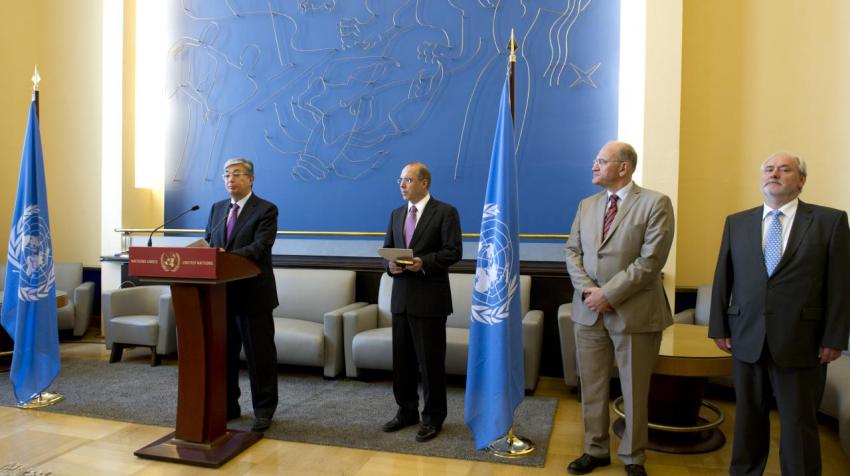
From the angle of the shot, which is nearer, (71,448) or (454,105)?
(71,448)

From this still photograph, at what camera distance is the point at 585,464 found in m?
2.77

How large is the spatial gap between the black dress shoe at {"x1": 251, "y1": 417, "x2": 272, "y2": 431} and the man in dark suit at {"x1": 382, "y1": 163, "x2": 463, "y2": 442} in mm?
663

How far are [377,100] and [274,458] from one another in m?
3.22

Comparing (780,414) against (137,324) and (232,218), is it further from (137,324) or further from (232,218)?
(137,324)

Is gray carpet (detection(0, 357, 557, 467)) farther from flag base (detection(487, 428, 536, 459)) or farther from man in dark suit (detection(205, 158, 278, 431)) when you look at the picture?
man in dark suit (detection(205, 158, 278, 431))

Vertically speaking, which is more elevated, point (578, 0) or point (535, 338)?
point (578, 0)

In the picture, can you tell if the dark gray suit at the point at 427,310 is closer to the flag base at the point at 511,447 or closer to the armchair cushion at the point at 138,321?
the flag base at the point at 511,447

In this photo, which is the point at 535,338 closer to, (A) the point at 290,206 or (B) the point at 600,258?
(B) the point at 600,258

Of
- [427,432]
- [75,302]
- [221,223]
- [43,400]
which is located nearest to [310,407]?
[427,432]

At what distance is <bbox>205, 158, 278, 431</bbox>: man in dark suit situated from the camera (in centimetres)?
335

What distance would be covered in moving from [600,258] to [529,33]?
273cm

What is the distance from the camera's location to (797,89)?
438 cm

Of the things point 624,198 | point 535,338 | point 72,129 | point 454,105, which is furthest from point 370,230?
point 72,129

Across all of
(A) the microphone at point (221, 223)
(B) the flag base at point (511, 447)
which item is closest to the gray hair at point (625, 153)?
(B) the flag base at point (511, 447)
